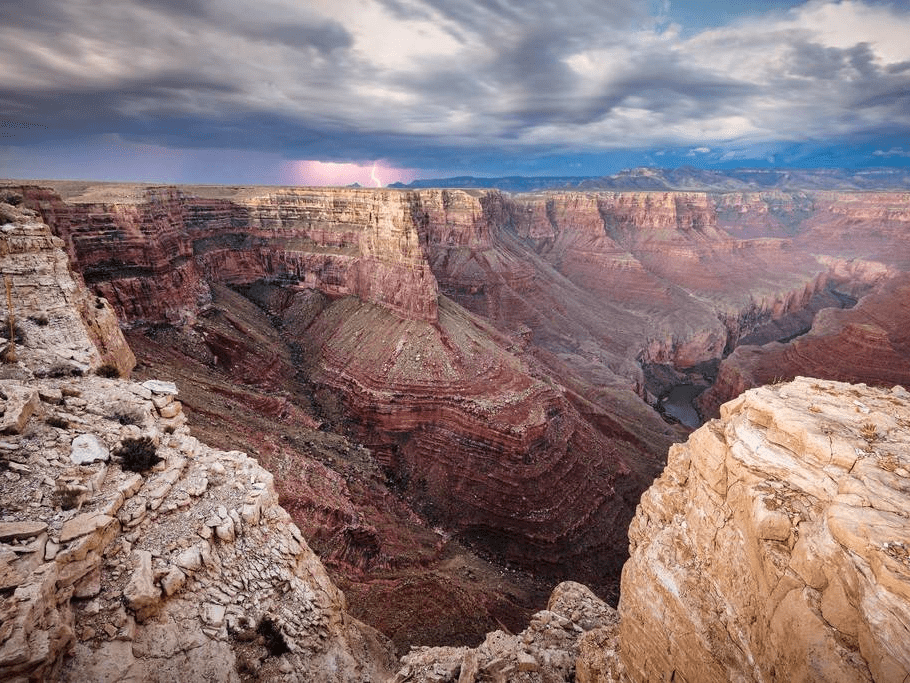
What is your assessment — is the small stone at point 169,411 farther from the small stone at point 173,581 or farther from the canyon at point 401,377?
the canyon at point 401,377

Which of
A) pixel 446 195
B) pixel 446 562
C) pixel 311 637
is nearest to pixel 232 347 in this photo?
pixel 446 562

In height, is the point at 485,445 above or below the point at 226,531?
below

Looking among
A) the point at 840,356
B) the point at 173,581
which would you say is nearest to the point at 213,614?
the point at 173,581

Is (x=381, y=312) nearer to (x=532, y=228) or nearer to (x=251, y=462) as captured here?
(x=251, y=462)

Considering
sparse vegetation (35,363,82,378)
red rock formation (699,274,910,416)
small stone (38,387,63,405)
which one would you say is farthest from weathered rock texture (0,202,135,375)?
red rock formation (699,274,910,416)

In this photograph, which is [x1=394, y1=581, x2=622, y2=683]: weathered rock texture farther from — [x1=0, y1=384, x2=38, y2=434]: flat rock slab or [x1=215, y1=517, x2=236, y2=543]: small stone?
[x1=0, y1=384, x2=38, y2=434]: flat rock slab

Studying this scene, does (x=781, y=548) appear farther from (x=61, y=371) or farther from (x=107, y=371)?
(x=107, y=371)

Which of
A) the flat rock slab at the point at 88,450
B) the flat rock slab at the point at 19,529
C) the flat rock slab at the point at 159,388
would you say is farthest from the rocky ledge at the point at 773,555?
the flat rock slab at the point at 159,388
